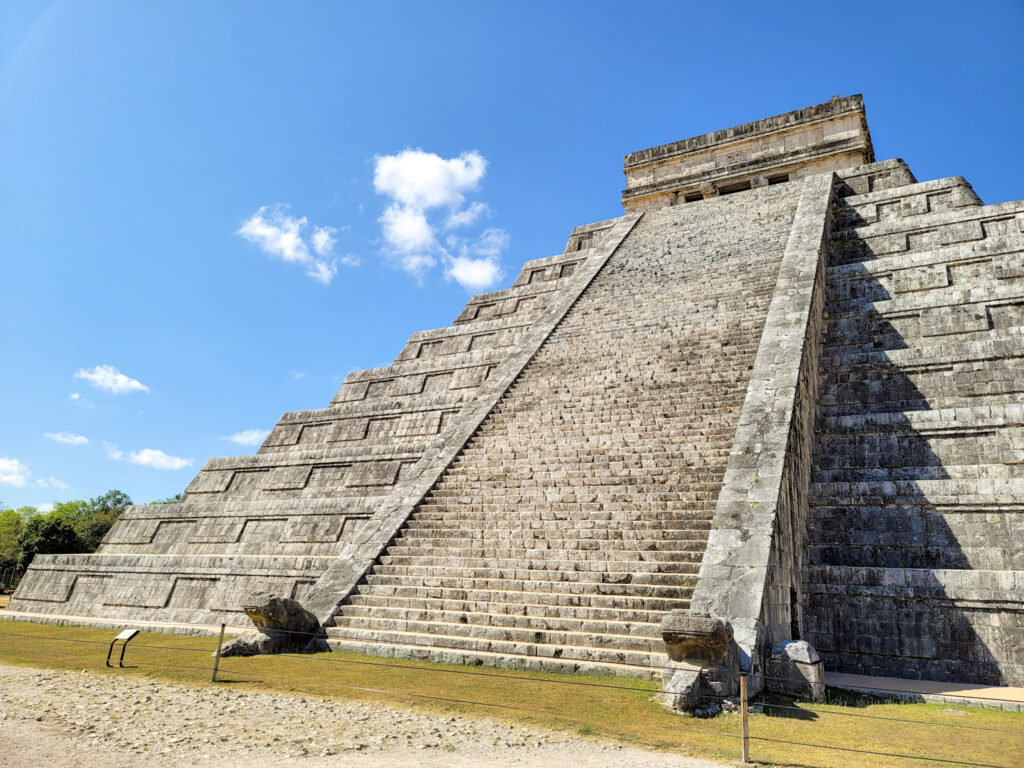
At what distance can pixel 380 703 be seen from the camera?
5.87 m

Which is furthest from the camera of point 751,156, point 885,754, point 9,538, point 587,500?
point 9,538

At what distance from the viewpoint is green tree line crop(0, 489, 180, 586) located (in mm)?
24000

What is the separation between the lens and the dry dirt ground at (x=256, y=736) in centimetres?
434

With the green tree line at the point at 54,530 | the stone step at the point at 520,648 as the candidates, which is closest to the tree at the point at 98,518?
the green tree line at the point at 54,530

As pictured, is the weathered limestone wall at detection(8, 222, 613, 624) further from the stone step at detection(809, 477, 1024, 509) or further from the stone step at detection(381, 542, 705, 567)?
the stone step at detection(809, 477, 1024, 509)

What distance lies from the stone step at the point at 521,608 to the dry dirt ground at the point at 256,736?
254 centimetres

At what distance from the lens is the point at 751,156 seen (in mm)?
22781

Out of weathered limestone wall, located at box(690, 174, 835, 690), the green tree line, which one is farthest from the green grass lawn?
the green tree line

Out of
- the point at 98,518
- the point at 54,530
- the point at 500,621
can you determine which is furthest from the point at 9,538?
the point at 500,621

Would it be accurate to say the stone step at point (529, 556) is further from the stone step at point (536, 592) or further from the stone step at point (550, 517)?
the stone step at point (550, 517)

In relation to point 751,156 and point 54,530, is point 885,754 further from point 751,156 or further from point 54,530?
point 54,530

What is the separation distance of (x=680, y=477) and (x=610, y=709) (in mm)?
A: 4301

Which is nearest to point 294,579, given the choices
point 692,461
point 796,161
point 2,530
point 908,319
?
point 692,461

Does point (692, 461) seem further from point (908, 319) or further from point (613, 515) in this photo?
point (908, 319)
